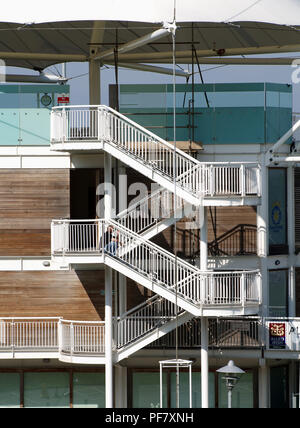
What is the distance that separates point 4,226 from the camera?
31.6 meters

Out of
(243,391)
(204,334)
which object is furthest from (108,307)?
(243,391)

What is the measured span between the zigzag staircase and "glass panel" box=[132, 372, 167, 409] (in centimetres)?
239

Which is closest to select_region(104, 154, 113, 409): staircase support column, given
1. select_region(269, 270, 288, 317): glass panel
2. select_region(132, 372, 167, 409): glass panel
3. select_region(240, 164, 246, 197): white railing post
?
select_region(132, 372, 167, 409): glass panel

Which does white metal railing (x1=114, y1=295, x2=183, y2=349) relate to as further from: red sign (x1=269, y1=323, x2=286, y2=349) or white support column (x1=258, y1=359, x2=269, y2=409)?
white support column (x1=258, y1=359, x2=269, y2=409)

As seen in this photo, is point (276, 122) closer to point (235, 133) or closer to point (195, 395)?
point (235, 133)

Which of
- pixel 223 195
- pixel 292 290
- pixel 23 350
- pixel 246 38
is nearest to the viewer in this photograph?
pixel 223 195

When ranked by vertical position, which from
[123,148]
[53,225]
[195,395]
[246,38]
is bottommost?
[195,395]

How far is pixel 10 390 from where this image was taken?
3212 cm

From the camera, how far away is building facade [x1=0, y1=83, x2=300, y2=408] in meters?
29.9

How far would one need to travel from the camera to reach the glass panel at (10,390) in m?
32.1

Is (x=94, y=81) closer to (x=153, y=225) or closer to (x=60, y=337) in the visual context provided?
(x=153, y=225)

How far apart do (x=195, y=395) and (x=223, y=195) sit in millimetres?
7214

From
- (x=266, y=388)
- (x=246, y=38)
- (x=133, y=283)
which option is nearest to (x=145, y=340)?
(x=133, y=283)

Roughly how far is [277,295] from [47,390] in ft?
27.1
